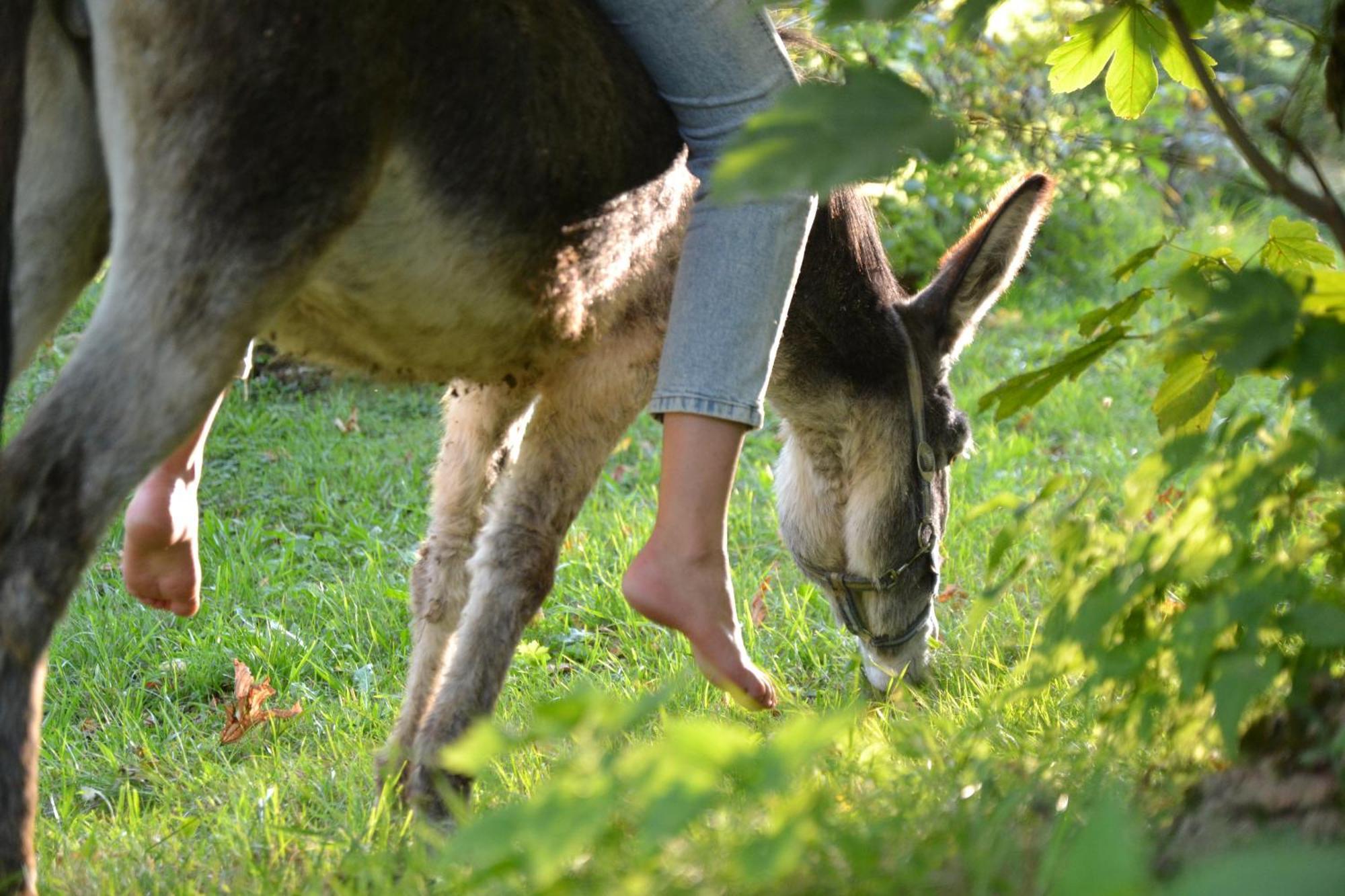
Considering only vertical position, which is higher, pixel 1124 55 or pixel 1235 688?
pixel 1124 55

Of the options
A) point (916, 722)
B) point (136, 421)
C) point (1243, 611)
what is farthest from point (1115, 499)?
point (136, 421)

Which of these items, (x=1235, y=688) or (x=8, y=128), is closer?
(x=1235, y=688)

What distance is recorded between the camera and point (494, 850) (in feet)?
3.80

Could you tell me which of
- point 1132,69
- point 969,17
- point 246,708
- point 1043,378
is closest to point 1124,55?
point 1132,69

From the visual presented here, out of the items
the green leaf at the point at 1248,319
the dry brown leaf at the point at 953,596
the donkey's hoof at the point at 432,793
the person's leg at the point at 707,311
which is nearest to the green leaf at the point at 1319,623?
the green leaf at the point at 1248,319

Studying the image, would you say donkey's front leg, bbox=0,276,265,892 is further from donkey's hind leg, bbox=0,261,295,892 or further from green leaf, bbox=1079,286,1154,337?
green leaf, bbox=1079,286,1154,337

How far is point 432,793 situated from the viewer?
2539mm

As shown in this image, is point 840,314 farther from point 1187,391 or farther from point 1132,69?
point 1187,391

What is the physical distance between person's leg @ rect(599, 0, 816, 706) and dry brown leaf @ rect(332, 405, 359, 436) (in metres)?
3.61

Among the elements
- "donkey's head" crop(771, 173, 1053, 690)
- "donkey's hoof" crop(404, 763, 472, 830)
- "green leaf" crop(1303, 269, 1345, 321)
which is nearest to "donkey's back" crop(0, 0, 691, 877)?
"donkey's hoof" crop(404, 763, 472, 830)

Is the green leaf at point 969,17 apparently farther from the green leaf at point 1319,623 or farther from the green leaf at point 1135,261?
the green leaf at point 1319,623

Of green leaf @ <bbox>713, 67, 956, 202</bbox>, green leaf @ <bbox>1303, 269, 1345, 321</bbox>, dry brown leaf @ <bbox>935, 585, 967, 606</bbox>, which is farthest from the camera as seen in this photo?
dry brown leaf @ <bbox>935, 585, 967, 606</bbox>

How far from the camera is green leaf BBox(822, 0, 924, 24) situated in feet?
4.69

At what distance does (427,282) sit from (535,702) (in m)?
1.40
